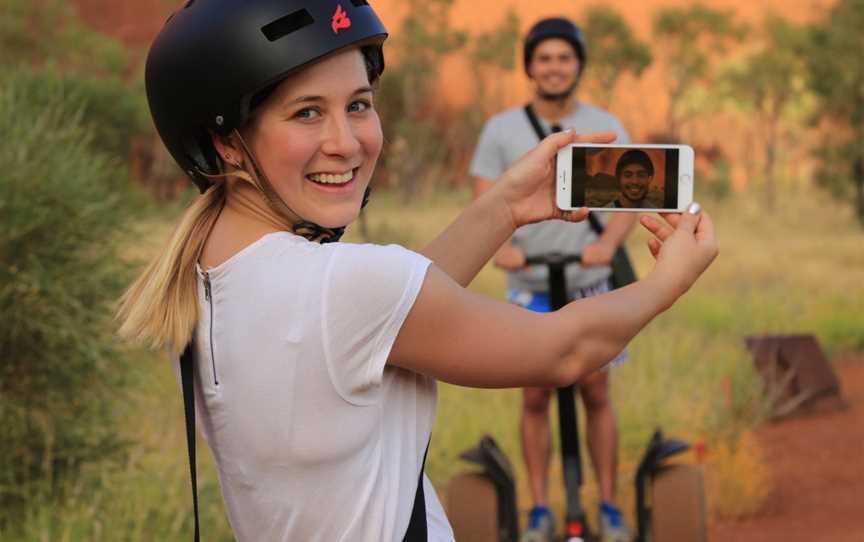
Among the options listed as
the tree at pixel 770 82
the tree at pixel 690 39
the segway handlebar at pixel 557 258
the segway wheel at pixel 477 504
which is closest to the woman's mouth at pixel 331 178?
the segway handlebar at pixel 557 258

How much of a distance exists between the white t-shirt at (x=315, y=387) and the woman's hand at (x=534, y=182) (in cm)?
53

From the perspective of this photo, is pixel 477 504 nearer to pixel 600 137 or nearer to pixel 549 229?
pixel 549 229

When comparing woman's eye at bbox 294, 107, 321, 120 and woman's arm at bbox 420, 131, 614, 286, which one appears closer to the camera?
woman's eye at bbox 294, 107, 321, 120

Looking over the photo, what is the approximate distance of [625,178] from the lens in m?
2.54

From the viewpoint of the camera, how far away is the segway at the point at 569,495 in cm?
439

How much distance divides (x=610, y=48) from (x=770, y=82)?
3177 mm

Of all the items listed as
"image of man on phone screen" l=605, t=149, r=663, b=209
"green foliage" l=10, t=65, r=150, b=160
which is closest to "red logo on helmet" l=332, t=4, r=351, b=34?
"image of man on phone screen" l=605, t=149, r=663, b=209

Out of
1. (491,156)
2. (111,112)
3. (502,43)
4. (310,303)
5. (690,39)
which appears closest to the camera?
(310,303)

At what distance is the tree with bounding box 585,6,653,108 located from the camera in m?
24.7

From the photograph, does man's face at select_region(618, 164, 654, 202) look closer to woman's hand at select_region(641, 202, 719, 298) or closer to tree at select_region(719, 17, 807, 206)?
woman's hand at select_region(641, 202, 719, 298)

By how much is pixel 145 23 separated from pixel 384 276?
3239 centimetres

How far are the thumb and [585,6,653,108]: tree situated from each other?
22898 millimetres

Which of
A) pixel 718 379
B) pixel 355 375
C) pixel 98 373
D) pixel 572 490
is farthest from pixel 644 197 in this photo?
pixel 718 379

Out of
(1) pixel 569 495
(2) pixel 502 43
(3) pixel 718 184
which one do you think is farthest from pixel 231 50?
(2) pixel 502 43
